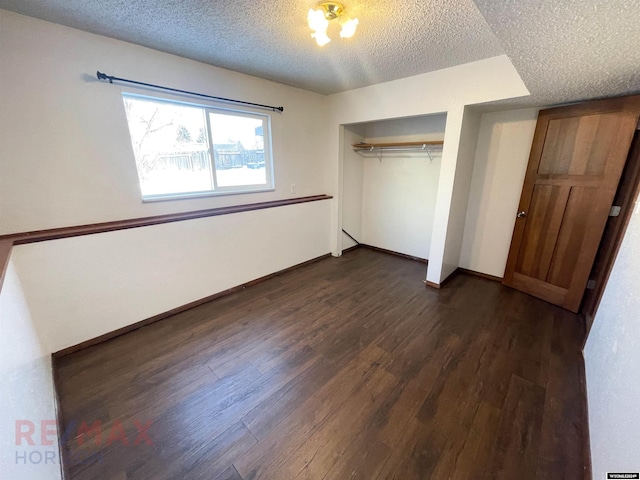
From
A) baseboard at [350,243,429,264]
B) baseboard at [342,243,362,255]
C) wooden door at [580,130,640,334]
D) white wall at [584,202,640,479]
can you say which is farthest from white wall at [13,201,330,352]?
wooden door at [580,130,640,334]

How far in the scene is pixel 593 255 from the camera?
7.92 feet

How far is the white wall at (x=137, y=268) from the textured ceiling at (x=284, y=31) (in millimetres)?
1519

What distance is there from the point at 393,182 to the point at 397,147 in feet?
1.71

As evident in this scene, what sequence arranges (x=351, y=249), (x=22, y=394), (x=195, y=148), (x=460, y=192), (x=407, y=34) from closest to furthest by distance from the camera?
(x=22, y=394) → (x=407, y=34) → (x=195, y=148) → (x=460, y=192) → (x=351, y=249)

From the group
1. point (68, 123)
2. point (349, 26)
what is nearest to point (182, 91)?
point (68, 123)

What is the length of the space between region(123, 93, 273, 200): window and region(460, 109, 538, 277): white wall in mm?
2692

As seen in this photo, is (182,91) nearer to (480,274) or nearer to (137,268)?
(137,268)

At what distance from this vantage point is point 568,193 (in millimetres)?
2512

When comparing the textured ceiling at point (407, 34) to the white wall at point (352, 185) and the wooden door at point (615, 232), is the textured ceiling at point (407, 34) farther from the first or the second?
the white wall at point (352, 185)

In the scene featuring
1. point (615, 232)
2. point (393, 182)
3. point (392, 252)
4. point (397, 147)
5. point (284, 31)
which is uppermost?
point (284, 31)

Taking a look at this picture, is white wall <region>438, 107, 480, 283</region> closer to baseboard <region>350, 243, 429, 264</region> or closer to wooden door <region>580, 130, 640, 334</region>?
baseboard <region>350, 243, 429, 264</region>

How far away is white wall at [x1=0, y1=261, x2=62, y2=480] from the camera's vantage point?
80 cm

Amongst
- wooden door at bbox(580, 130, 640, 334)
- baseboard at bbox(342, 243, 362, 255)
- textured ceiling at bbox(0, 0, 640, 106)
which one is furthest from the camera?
baseboard at bbox(342, 243, 362, 255)

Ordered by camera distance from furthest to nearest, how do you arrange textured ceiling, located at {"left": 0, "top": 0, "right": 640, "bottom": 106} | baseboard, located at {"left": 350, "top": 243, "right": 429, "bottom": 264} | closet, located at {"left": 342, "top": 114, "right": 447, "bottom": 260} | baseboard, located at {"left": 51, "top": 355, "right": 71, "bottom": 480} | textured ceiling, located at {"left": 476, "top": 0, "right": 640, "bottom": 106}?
baseboard, located at {"left": 350, "top": 243, "right": 429, "bottom": 264}, closet, located at {"left": 342, "top": 114, "right": 447, "bottom": 260}, baseboard, located at {"left": 51, "top": 355, "right": 71, "bottom": 480}, textured ceiling, located at {"left": 0, "top": 0, "right": 640, "bottom": 106}, textured ceiling, located at {"left": 476, "top": 0, "right": 640, "bottom": 106}
